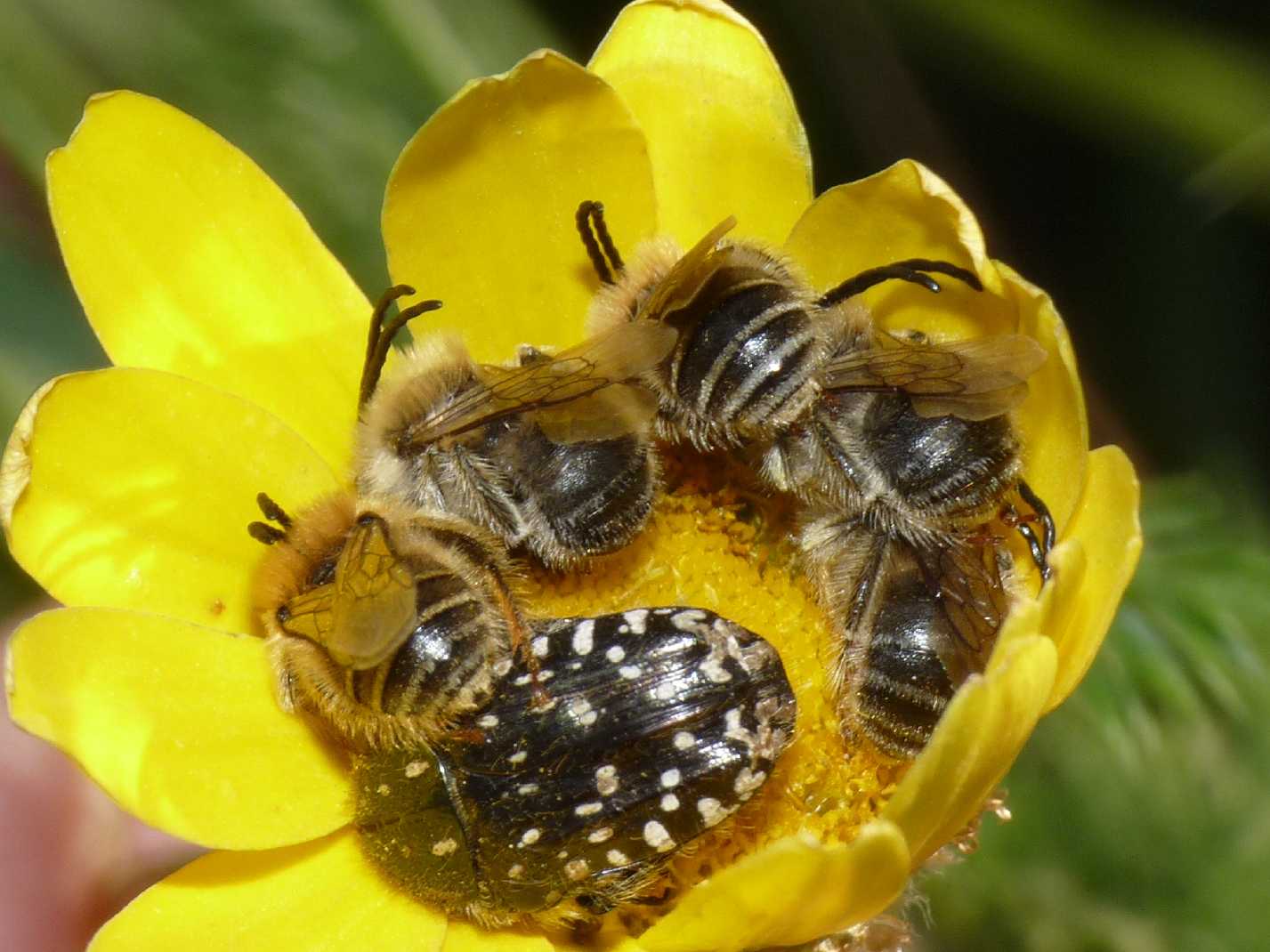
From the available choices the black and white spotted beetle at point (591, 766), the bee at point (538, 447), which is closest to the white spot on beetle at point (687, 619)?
the black and white spotted beetle at point (591, 766)

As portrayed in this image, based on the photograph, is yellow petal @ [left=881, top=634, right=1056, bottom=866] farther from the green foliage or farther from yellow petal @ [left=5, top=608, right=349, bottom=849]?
the green foliage

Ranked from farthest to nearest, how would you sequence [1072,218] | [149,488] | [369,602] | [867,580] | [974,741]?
1. [1072,218]
2. [149,488]
3. [867,580]
4. [369,602]
5. [974,741]

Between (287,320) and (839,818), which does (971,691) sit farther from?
(287,320)

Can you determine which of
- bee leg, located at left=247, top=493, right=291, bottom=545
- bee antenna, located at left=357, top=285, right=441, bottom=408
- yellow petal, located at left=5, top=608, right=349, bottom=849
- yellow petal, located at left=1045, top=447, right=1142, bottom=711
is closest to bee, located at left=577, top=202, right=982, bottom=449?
bee antenna, located at left=357, top=285, right=441, bottom=408

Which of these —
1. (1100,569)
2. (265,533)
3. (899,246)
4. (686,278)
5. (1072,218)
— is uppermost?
(686,278)

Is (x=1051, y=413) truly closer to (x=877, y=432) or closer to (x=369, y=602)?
(x=877, y=432)

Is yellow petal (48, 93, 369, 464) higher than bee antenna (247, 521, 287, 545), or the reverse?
yellow petal (48, 93, 369, 464)

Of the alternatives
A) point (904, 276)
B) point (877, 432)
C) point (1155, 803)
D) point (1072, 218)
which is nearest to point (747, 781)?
point (877, 432)
